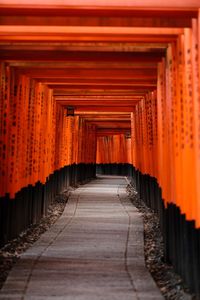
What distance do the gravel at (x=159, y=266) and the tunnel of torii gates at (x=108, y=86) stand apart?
0.49ft

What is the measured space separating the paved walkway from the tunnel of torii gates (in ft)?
1.93

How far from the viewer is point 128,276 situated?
5.98 m

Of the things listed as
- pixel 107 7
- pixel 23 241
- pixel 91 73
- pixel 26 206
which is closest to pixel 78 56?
pixel 91 73

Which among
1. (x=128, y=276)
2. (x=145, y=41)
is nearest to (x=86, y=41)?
(x=145, y=41)

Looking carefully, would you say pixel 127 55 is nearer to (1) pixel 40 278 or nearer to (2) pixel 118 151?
(1) pixel 40 278

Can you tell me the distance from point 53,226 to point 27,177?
111cm

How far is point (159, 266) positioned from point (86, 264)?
1006 millimetres

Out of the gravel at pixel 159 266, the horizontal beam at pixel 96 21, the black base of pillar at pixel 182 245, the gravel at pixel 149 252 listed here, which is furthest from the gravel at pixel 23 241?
the horizontal beam at pixel 96 21

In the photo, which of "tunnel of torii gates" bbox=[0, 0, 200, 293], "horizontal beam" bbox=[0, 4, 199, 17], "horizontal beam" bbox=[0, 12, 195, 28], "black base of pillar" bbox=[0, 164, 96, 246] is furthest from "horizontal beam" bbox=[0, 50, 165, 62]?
"black base of pillar" bbox=[0, 164, 96, 246]

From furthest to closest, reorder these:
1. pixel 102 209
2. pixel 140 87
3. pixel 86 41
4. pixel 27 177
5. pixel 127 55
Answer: pixel 102 209
pixel 140 87
pixel 27 177
pixel 127 55
pixel 86 41

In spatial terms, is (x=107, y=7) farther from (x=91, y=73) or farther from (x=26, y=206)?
(x=26, y=206)

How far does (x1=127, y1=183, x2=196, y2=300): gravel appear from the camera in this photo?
532 cm

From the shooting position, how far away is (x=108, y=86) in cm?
1061

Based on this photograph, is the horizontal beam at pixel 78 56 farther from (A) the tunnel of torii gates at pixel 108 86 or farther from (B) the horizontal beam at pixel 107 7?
(B) the horizontal beam at pixel 107 7
